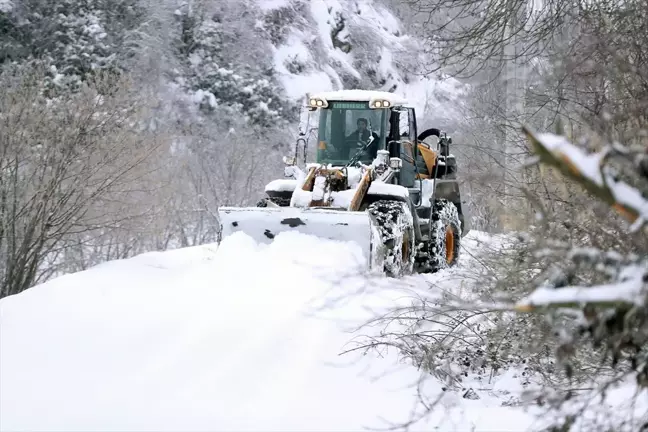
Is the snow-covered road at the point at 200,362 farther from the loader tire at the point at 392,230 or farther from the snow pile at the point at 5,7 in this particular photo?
the snow pile at the point at 5,7

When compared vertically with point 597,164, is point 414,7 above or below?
above

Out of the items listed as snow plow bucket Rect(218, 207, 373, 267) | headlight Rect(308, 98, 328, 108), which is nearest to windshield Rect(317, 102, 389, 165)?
headlight Rect(308, 98, 328, 108)

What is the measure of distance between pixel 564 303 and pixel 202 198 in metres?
23.6

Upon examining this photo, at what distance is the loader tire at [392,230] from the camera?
28.7 feet

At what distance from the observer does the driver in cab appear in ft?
34.1

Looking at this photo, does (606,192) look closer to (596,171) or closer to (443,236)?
(596,171)

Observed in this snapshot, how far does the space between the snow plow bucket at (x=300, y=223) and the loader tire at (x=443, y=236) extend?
108 inches

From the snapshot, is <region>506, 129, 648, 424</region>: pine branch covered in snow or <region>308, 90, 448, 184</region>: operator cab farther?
<region>308, 90, 448, 184</region>: operator cab

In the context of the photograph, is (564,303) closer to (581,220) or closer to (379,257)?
(581,220)

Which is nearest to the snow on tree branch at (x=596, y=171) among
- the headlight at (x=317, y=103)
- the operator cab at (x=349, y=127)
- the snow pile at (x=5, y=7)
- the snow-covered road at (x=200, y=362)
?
the snow-covered road at (x=200, y=362)

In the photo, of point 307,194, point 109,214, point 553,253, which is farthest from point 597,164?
point 109,214

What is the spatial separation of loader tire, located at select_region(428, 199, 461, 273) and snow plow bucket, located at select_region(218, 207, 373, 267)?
273 centimetres

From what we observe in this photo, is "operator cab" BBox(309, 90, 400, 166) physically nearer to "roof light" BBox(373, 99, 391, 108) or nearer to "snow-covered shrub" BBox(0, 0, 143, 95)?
"roof light" BBox(373, 99, 391, 108)

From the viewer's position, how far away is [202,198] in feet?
81.6
